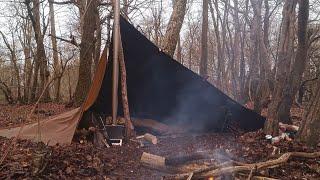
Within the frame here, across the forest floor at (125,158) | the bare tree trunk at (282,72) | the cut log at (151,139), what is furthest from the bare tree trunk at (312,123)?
the cut log at (151,139)

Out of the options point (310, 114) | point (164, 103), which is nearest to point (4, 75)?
point (164, 103)

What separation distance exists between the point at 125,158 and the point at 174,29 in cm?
361

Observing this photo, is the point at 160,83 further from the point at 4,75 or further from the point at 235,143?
the point at 4,75

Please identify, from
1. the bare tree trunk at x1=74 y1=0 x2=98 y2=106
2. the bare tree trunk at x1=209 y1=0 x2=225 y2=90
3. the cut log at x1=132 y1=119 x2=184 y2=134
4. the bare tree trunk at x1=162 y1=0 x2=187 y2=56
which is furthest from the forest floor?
the bare tree trunk at x1=209 y1=0 x2=225 y2=90

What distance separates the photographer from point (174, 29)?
25.5ft

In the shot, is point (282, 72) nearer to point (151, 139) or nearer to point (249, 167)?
point (151, 139)

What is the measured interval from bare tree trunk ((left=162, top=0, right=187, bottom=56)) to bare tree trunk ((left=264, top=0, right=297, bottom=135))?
2.06 metres

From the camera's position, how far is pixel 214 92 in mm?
6992

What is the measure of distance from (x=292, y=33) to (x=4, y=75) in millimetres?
24379

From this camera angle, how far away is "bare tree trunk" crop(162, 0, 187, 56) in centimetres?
775

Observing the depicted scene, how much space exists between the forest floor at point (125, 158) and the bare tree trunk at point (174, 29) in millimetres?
2163

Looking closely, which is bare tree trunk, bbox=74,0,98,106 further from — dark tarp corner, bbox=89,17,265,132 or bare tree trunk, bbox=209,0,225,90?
bare tree trunk, bbox=209,0,225,90

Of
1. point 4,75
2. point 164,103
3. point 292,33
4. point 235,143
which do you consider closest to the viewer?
point 235,143

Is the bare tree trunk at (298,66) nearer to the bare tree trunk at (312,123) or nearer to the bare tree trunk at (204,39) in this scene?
the bare tree trunk at (312,123)
